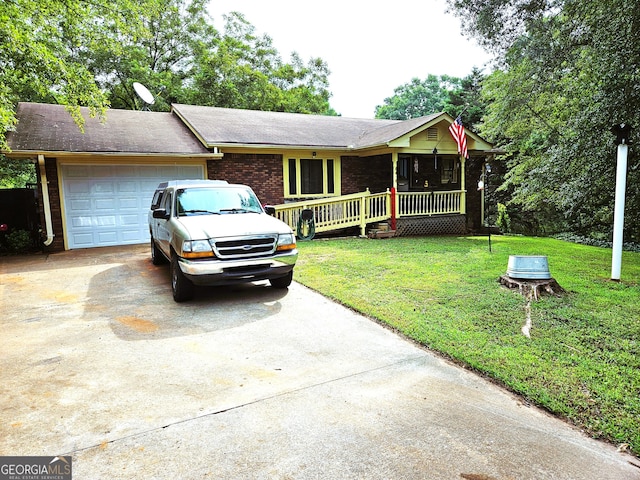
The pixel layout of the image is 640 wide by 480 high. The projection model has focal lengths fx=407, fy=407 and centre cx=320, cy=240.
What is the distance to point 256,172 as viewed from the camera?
13.6 m

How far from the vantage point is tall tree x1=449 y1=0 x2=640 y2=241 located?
26.5ft

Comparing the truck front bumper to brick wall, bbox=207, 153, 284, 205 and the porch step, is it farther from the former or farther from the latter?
brick wall, bbox=207, 153, 284, 205

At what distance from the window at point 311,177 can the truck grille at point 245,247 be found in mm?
8291

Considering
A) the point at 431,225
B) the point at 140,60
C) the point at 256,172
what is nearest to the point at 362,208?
the point at 431,225

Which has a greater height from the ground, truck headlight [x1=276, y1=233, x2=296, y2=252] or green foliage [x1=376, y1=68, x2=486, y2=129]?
green foliage [x1=376, y1=68, x2=486, y2=129]

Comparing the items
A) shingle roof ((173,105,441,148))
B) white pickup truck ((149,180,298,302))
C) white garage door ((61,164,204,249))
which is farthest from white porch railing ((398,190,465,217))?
white pickup truck ((149,180,298,302))

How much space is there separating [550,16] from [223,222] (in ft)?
34.1

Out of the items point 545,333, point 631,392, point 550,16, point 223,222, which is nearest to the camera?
point 631,392

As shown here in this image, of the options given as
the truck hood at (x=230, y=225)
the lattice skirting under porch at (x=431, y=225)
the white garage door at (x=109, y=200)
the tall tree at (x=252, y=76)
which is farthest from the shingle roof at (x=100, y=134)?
the tall tree at (x=252, y=76)

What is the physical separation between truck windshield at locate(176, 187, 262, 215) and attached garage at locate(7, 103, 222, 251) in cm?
518

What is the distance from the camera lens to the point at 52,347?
14.3ft

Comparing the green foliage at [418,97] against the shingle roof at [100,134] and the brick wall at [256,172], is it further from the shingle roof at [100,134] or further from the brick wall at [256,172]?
the shingle roof at [100,134]

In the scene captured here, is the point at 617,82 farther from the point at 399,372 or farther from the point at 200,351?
the point at 200,351

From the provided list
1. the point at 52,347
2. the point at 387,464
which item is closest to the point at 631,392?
the point at 387,464
